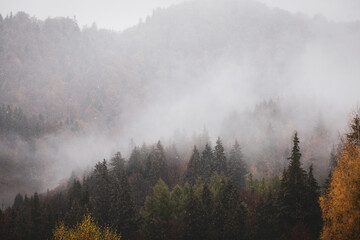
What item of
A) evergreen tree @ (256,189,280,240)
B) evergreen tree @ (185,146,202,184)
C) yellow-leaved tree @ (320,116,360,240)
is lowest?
evergreen tree @ (256,189,280,240)

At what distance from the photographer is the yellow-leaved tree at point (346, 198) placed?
22375mm

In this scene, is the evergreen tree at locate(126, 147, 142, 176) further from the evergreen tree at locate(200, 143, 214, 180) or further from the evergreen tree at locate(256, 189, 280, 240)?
the evergreen tree at locate(256, 189, 280, 240)

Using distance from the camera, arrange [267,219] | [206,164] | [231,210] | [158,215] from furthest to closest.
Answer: [206,164] → [158,215] → [231,210] → [267,219]

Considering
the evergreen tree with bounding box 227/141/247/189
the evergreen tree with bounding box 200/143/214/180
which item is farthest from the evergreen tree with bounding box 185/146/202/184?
the evergreen tree with bounding box 227/141/247/189

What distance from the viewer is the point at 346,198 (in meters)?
23.3

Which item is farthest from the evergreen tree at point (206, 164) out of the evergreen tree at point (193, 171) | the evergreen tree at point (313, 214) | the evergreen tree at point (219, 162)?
the evergreen tree at point (313, 214)

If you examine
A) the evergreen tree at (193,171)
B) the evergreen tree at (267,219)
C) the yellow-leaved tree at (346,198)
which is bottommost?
the evergreen tree at (267,219)

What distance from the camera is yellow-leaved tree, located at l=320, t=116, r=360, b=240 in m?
22.4

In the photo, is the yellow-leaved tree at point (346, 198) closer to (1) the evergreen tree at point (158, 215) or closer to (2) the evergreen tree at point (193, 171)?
(1) the evergreen tree at point (158, 215)

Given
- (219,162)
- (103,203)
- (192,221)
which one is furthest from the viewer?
(219,162)

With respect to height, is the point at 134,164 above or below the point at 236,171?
above

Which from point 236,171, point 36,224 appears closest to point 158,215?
point 236,171

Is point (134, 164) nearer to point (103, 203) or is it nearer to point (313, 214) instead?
point (103, 203)

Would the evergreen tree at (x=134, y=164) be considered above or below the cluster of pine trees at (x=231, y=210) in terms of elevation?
above
